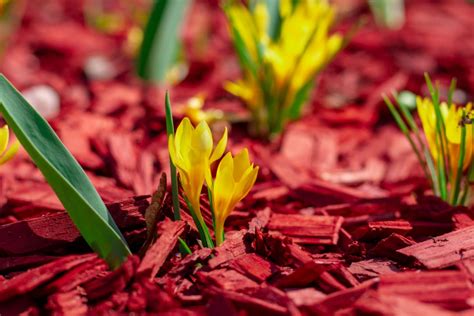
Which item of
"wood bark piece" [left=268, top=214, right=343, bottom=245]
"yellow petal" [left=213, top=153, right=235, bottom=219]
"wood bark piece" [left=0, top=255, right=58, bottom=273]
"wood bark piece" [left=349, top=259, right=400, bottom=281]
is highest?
"yellow petal" [left=213, top=153, right=235, bottom=219]

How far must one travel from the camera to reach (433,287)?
3.62 feet

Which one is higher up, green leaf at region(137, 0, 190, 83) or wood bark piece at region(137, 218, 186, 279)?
green leaf at region(137, 0, 190, 83)

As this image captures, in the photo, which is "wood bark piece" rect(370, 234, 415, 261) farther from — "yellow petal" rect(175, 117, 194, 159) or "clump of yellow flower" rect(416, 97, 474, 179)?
"yellow petal" rect(175, 117, 194, 159)

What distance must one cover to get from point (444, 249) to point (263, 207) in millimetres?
470

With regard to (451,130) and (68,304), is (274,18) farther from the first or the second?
(68,304)

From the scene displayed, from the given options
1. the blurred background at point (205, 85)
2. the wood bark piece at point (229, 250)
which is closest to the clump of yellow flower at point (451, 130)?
the blurred background at point (205, 85)

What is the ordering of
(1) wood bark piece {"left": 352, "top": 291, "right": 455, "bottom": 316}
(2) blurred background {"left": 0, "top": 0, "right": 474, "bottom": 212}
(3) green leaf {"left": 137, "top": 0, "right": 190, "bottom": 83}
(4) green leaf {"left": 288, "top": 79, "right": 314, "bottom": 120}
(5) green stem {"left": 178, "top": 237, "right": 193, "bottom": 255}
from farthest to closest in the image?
(3) green leaf {"left": 137, "top": 0, "right": 190, "bottom": 83}
(4) green leaf {"left": 288, "top": 79, "right": 314, "bottom": 120}
(2) blurred background {"left": 0, "top": 0, "right": 474, "bottom": 212}
(5) green stem {"left": 178, "top": 237, "right": 193, "bottom": 255}
(1) wood bark piece {"left": 352, "top": 291, "right": 455, "bottom": 316}

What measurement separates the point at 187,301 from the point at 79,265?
205 mm

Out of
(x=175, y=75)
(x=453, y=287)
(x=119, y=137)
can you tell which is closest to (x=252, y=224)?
(x=453, y=287)

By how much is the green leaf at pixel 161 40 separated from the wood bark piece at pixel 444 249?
1299 millimetres

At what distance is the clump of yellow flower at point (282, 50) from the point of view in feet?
6.29

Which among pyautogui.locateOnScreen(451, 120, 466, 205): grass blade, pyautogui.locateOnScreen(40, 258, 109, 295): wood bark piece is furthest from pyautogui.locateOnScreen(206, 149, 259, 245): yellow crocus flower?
pyautogui.locateOnScreen(451, 120, 466, 205): grass blade

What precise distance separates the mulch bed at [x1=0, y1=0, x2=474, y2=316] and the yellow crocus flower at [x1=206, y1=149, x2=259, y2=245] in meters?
0.08

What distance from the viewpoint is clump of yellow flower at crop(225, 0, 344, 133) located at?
1916mm
